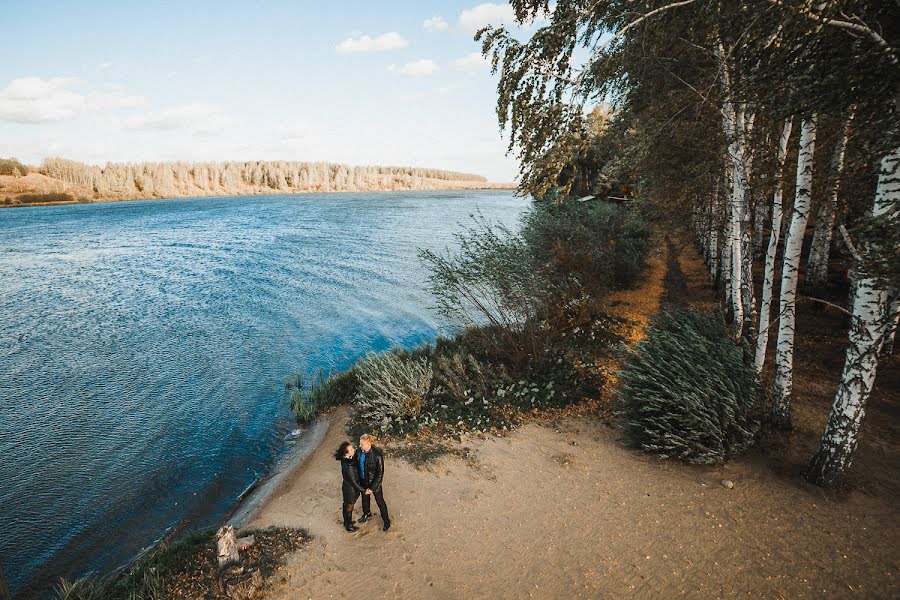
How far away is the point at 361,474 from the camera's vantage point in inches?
281

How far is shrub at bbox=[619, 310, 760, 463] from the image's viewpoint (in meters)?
7.80

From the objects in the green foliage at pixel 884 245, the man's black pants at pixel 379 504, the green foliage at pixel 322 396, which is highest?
the green foliage at pixel 884 245

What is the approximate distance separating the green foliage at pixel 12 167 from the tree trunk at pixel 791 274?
570 feet

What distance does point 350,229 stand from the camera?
5338cm

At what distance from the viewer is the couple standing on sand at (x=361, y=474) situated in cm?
695

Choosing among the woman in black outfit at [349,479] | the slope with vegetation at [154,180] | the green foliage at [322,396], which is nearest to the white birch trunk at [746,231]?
the woman in black outfit at [349,479]

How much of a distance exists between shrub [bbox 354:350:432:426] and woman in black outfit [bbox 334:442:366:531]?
3064 mm

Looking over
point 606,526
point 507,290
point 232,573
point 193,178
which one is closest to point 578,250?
point 507,290

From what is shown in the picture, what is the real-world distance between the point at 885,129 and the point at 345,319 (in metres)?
18.9

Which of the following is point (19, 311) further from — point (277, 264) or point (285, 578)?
point (285, 578)

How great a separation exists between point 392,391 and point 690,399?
259 inches

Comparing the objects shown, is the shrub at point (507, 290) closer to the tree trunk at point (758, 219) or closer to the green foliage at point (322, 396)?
the green foliage at point (322, 396)

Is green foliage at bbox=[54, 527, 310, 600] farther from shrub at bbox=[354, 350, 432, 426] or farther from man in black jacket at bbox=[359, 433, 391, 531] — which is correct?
shrub at bbox=[354, 350, 432, 426]

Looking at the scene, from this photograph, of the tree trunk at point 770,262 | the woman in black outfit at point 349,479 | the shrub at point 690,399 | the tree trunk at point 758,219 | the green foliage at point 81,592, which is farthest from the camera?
the tree trunk at point 758,219
